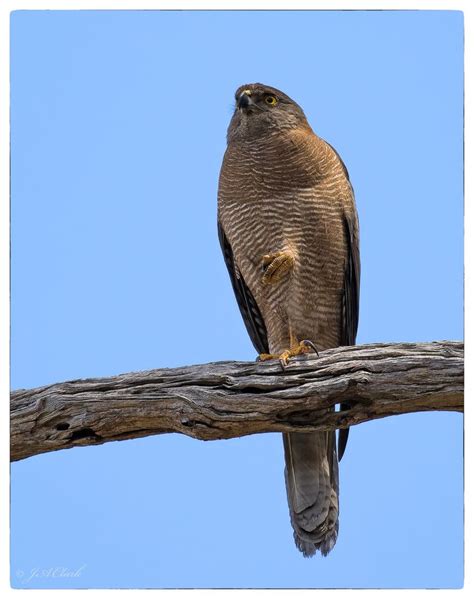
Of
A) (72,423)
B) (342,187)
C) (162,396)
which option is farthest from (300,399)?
(342,187)

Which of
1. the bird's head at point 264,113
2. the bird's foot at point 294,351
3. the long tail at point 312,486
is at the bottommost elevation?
the long tail at point 312,486

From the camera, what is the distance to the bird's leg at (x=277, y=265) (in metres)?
6.21

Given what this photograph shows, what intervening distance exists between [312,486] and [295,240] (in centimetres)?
165

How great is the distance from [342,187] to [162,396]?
2042 mm

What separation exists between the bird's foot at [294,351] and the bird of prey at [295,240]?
0.37 ft

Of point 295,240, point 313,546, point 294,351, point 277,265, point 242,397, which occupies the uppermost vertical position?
point 295,240

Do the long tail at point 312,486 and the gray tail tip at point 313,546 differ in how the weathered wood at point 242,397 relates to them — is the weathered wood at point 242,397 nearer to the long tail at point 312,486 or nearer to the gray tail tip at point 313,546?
the gray tail tip at point 313,546

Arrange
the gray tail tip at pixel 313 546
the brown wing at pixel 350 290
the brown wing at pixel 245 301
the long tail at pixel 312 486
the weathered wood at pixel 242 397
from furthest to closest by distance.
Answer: the brown wing at pixel 245 301 < the brown wing at pixel 350 290 < the long tail at pixel 312 486 < the gray tail tip at pixel 313 546 < the weathered wood at pixel 242 397

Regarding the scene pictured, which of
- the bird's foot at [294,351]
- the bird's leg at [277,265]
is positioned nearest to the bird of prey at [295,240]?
the bird's leg at [277,265]

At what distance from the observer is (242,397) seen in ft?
17.3

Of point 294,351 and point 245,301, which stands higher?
point 245,301

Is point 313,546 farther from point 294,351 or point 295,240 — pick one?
point 295,240

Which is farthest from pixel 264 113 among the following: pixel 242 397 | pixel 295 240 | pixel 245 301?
pixel 242 397

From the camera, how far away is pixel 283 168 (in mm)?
6398
